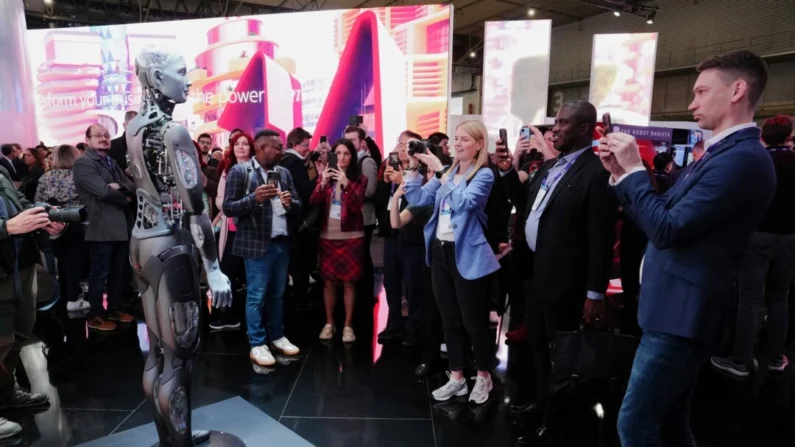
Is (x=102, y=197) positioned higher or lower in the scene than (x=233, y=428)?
higher

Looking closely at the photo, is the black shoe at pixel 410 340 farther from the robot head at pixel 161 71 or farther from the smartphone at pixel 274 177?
the robot head at pixel 161 71

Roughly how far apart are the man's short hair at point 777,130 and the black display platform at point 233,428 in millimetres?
3413

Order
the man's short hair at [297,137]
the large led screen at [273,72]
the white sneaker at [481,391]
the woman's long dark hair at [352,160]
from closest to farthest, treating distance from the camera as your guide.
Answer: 1. the white sneaker at [481,391]
2. the woman's long dark hair at [352,160]
3. the man's short hair at [297,137]
4. the large led screen at [273,72]

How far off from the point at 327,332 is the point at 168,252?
209 cm

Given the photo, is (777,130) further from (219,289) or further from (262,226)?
(219,289)

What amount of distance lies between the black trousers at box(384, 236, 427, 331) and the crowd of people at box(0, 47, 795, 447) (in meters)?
0.01

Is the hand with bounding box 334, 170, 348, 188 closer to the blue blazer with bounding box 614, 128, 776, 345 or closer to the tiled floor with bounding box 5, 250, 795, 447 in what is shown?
the tiled floor with bounding box 5, 250, 795, 447

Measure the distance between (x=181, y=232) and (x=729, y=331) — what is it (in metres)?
1.91

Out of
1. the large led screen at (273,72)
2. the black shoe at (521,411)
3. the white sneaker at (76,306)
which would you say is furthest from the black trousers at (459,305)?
the large led screen at (273,72)

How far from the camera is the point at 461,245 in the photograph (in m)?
2.57

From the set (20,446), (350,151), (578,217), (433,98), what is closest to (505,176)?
(578,217)

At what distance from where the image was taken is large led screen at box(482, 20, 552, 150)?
7730 millimetres

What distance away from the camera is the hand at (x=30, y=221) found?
80.0 inches

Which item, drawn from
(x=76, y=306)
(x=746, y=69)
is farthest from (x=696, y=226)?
(x=76, y=306)
